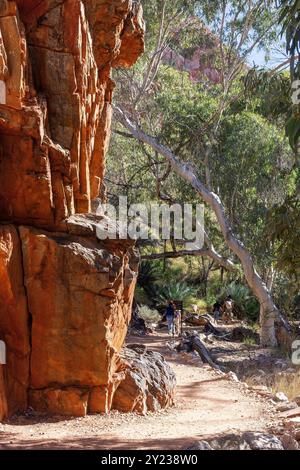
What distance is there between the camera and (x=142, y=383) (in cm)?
941

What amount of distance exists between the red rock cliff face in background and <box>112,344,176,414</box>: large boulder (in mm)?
307

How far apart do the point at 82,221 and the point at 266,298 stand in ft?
35.2

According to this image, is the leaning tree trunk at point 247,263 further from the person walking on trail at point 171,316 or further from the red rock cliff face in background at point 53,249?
the red rock cliff face in background at point 53,249

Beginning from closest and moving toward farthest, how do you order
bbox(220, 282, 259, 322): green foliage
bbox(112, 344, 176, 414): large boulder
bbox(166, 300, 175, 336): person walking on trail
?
bbox(112, 344, 176, 414): large boulder
bbox(166, 300, 175, 336): person walking on trail
bbox(220, 282, 259, 322): green foliage

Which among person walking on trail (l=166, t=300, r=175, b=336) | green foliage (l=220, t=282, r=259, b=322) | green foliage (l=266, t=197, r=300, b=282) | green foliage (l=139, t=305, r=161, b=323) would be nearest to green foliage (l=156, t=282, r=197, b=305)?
green foliage (l=139, t=305, r=161, b=323)

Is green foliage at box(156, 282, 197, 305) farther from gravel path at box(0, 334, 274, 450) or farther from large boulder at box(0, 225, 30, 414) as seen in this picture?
large boulder at box(0, 225, 30, 414)

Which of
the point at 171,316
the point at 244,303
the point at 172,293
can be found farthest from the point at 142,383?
the point at 244,303

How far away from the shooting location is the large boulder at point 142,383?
909cm

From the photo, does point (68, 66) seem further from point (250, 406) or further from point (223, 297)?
point (223, 297)

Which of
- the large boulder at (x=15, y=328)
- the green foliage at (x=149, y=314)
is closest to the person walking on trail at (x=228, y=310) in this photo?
the green foliage at (x=149, y=314)

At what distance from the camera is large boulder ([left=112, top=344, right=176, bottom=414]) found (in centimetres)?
909

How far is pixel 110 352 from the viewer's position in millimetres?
8695
